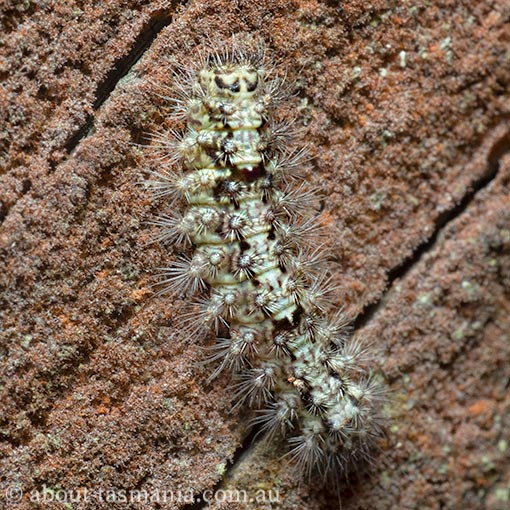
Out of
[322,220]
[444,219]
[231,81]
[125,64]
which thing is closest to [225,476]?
[322,220]

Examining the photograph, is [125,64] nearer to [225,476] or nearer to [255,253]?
[255,253]

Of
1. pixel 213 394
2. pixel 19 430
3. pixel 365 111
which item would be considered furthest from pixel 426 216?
pixel 19 430

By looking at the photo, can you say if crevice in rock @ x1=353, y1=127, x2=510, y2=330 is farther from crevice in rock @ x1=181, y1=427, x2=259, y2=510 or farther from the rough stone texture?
crevice in rock @ x1=181, y1=427, x2=259, y2=510

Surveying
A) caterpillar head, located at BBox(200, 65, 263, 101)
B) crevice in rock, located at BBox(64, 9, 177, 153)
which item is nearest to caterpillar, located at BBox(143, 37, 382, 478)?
caterpillar head, located at BBox(200, 65, 263, 101)

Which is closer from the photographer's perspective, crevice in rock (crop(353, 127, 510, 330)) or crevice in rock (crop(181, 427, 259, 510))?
crevice in rock (crop(181, 427, 259, 510))

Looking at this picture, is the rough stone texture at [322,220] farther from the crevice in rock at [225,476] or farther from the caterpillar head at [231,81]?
the caterpillar head at [231,81]

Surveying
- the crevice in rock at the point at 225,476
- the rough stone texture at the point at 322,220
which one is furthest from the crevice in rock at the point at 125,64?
the crevice in rock at the point at 225,476

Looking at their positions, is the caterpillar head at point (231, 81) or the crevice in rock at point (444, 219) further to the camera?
the crevice in rock at point (444, 219)
